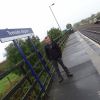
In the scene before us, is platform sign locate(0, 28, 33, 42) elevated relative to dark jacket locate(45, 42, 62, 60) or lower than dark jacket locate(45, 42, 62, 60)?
elevated

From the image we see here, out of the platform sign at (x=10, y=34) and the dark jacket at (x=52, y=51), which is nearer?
the platform sign at (x=10, y=34)

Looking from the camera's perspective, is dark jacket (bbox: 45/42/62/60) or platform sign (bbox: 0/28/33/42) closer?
platform sign (bbox: 0/28/33/42)

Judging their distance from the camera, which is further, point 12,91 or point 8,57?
point 8,57

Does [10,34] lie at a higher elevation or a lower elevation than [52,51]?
higher

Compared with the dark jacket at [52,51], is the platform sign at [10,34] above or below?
above

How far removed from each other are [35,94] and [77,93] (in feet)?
4.16

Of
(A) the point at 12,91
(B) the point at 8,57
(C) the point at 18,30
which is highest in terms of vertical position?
(C) the point at 18,30

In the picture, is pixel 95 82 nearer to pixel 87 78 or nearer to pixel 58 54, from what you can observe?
pixel 87 78

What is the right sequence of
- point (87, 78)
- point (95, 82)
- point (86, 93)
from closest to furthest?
point (86, 93), point (95, 82), point (87, 78)

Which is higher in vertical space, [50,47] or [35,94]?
[50,47]

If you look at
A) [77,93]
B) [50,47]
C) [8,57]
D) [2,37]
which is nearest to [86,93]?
[77,93]

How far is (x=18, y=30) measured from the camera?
7.89m

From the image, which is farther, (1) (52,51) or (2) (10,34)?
(1) (52,51)

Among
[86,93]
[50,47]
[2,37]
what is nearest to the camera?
[2,37]
